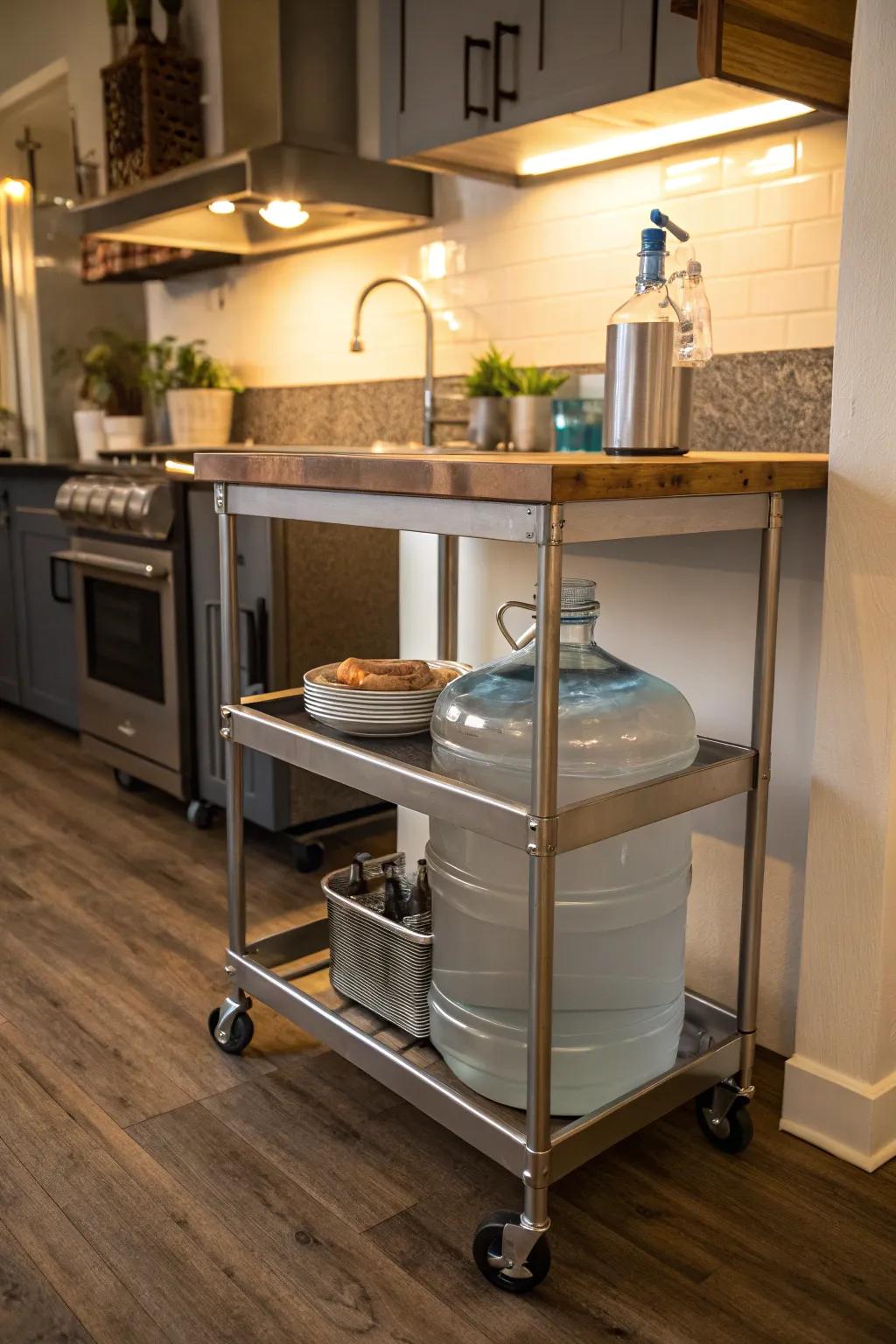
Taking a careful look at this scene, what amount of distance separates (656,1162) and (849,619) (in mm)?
800

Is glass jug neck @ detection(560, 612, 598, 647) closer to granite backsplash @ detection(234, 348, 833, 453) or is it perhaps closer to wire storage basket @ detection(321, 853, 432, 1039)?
wire storage basket @ detection(321, 853, 432, 1039)

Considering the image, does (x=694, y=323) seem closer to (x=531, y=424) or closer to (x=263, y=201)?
(x=531, y=424)

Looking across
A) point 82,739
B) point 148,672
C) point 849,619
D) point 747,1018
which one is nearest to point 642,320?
point 849,619

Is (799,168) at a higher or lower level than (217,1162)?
higher

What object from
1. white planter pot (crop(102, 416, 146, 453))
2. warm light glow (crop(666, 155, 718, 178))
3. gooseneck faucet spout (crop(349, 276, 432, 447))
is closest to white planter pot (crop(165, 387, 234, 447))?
white planter pot (crop(102, 416, 146, 453))

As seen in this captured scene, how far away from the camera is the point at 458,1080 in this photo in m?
1.61

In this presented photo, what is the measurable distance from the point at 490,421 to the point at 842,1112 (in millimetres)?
1718

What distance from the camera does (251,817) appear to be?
9.30 ft

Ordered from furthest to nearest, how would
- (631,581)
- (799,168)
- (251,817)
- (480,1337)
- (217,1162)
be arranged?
(251,817) < (799,168) < (631,581) < (217,1162) < (480,1337)

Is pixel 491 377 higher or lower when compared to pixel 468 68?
lower

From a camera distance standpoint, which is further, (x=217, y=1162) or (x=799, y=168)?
(x=799, y=168)

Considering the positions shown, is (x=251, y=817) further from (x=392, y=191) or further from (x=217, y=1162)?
(x=392, y=191)

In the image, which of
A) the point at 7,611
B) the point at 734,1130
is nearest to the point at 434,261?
the point at 7,611

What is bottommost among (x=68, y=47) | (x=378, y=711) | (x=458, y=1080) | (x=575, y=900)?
(x=458, y=1080)
